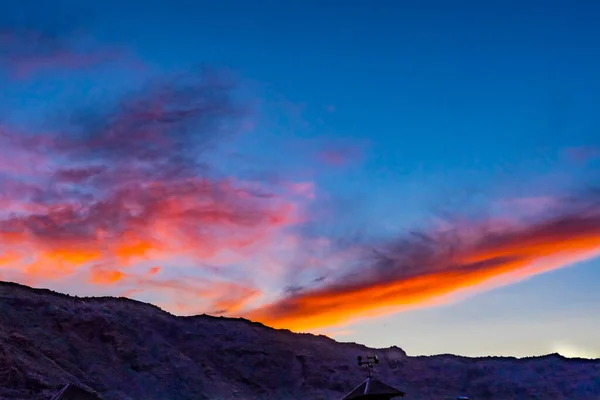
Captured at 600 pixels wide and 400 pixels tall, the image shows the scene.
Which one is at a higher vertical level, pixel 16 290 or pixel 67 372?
pixel 16 290

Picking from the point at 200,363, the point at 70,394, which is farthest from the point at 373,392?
the point at 200,363

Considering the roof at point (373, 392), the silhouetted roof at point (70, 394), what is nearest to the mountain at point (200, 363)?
the silhouetted roof at point (70, 394)

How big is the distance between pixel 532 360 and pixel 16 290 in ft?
287

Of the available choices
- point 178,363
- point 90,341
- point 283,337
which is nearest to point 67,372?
point 90,341

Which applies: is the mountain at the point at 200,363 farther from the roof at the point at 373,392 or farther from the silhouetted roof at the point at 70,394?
the roof at the point at 373,392

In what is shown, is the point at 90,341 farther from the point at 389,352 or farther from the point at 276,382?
the point at 389,352

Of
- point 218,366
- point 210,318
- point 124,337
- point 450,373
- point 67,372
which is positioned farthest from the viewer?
point 450,373

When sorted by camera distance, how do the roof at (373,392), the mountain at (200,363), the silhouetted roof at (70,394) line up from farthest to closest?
the mountain at (200,363) → the roof at (373,392) → the silhouetted roof at (70,394)

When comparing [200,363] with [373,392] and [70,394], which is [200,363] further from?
[373,392]

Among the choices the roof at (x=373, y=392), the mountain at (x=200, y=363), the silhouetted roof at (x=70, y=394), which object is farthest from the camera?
the mountain at (x=200, y=363)

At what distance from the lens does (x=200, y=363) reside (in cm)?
8850

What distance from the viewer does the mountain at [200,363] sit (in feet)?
230

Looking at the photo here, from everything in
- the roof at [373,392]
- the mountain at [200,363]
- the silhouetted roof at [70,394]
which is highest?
the mountain at [200,363]

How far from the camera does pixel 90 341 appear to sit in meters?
78.5
